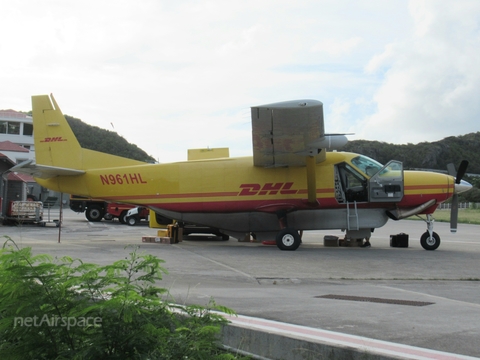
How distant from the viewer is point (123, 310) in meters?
2.87

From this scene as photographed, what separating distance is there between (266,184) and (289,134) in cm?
240

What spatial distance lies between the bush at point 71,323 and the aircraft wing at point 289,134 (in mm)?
9093

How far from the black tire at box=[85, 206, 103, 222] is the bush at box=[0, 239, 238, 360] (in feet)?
94.5

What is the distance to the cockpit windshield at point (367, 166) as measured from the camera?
48.1 ft

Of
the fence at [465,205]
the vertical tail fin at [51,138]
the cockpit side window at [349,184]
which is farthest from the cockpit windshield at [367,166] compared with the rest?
the fence at [465,205]

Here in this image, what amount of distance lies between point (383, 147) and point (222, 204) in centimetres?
9934

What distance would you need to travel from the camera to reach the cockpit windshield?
14656 millimetres

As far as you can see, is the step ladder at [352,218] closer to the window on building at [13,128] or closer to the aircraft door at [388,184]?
the aircraft door at [388,184]

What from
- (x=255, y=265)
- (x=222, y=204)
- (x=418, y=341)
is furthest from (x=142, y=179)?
(x=418, y=341)

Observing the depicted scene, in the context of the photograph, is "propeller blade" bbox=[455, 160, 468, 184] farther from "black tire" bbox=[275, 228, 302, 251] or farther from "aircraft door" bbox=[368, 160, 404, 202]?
"black tire" bbox=[275, 228, 302, 251]

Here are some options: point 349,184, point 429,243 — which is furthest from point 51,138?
point 429,243

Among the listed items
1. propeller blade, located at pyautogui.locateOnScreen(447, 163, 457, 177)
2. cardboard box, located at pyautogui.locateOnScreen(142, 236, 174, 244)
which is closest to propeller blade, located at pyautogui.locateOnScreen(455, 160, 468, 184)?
propeller blade, located at pyautogui.locateOnScreen(447, 163, 457, 177)

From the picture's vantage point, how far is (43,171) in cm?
1550

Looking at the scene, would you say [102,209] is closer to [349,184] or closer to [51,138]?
[51,138]
